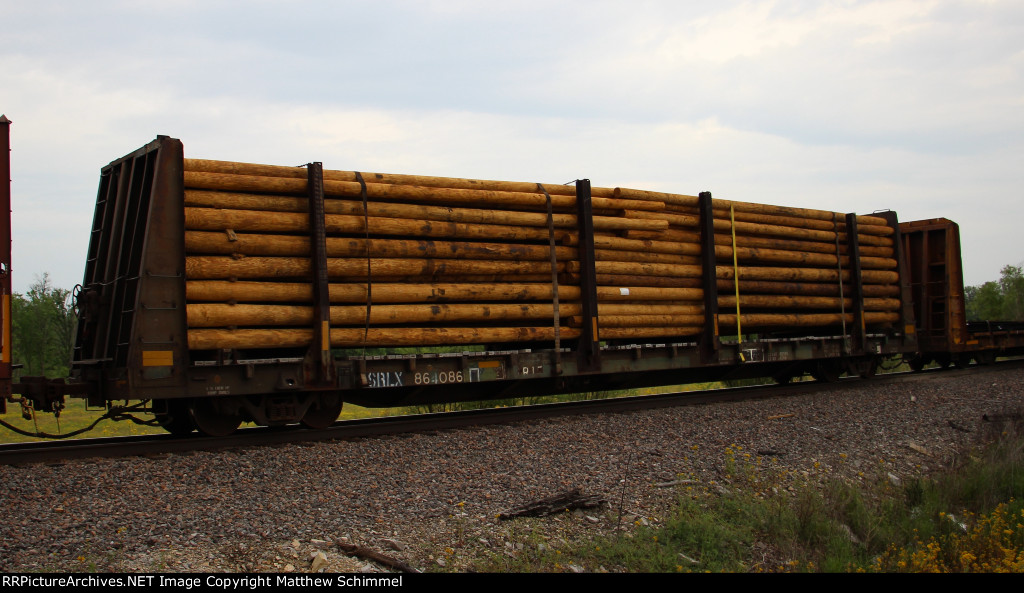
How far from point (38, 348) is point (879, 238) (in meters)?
29.4

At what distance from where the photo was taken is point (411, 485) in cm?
655

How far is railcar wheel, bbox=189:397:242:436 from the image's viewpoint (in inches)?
337

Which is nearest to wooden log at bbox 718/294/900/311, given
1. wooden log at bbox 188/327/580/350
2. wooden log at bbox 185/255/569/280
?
wooden log at bbox 188/327/580/350

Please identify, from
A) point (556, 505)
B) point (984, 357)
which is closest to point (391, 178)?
point (556, 505)

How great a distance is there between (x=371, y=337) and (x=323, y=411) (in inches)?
42.9

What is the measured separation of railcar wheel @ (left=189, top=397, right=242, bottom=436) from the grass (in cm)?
482

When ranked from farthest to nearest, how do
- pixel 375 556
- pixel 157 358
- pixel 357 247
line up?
pixel 357 247, pixel 157 358, pixel 375 556

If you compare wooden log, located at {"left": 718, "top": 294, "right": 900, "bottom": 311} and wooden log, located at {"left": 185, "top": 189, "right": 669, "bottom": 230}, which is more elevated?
wooden log, located at {"left": 185, "top": 189, "right": 669, "bottom": 230}

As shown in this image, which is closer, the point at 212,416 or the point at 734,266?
the point at 212,416

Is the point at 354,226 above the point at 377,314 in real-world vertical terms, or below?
above

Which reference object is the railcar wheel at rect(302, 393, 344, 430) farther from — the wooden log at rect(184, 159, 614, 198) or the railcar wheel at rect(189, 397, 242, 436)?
the wooden log at rect(184, 159, 614, 198)

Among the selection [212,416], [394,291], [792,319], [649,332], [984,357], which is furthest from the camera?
[984,357]

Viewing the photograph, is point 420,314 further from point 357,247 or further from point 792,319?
point 792,319

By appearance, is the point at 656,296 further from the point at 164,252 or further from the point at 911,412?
the point at 164,252
